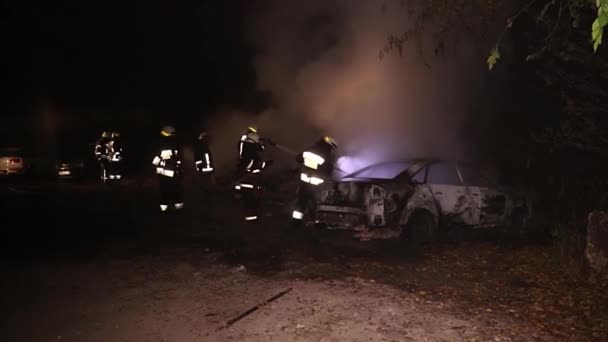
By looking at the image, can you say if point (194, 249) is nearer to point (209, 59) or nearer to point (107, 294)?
point (107, 294)

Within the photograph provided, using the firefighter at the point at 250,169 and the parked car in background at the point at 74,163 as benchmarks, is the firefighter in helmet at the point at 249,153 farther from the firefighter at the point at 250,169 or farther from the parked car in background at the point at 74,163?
the parked car in background at the point at 74,163

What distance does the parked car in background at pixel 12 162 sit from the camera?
1712 centimetres

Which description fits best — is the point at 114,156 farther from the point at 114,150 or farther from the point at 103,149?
Result: the point at 103,149

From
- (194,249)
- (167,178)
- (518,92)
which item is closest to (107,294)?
(194,249)

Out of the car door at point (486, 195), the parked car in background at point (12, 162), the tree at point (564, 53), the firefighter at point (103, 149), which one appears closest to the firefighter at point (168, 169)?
the tree at point (564, 53)

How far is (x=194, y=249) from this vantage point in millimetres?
7121

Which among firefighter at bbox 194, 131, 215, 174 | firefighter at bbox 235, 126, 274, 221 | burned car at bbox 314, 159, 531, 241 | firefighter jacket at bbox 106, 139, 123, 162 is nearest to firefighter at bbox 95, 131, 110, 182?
firefighter jacket at bbox 106, 139, 123, 162

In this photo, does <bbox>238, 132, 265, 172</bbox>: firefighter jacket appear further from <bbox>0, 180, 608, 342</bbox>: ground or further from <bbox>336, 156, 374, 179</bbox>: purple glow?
<bbox>336, 156, 374, 179</bbox>: purple glow

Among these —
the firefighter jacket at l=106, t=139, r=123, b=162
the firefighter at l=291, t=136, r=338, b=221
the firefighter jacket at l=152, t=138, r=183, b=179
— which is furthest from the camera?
the firefighter jacket at l=106, t=139, r=123, b=162

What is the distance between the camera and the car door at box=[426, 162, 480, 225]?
26.2 feet

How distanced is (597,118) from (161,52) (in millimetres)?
25119

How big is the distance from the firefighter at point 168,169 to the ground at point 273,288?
953mm

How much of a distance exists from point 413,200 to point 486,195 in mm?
1523

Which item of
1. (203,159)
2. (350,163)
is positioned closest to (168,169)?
(203,159)
